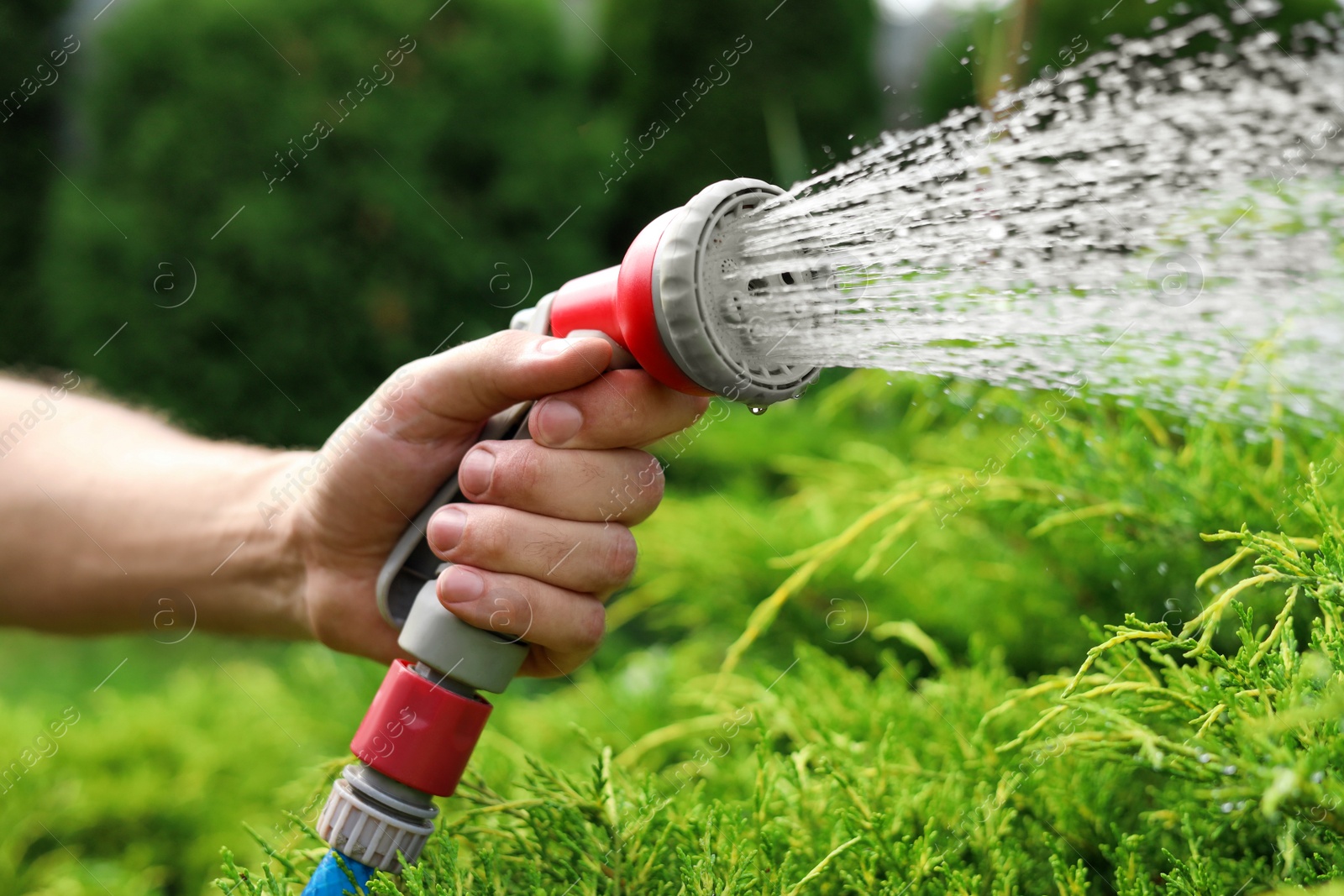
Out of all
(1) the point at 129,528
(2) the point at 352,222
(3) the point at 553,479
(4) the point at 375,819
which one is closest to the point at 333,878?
(4) the point at 375,819

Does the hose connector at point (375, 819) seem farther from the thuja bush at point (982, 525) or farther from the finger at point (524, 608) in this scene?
the thuja bush at point (982, 525)

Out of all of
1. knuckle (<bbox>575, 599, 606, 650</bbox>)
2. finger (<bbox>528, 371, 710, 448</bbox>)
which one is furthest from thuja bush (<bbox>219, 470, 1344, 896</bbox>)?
finger (<bbox>528, 371, 710, 448</bbox>)

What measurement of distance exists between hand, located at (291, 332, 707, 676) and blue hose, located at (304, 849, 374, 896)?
1.01 ft

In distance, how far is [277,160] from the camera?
18.2 ft

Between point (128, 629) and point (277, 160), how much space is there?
4367mm

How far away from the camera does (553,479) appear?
47.9 inches

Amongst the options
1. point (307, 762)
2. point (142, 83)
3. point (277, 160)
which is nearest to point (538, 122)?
point (277, 160)

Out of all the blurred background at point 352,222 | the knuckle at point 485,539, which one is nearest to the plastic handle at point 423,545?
the knuckle at point 485,539

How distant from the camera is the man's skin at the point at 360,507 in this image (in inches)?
47.1

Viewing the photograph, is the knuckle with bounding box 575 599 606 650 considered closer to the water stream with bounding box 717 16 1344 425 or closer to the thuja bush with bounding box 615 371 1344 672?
the thuja bush with bounding box 615 371 1344 672

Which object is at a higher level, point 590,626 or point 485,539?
point 485,539

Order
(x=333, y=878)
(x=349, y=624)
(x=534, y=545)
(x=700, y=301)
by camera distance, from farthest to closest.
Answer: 1. (x=349, y=624)
2. (x=534, y=545)
3. (x=333, y=878)
4. (x=700, y=301)

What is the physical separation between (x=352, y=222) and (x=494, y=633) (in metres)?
5.10

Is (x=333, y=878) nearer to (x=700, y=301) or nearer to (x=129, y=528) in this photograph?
(x=700, y=301)
